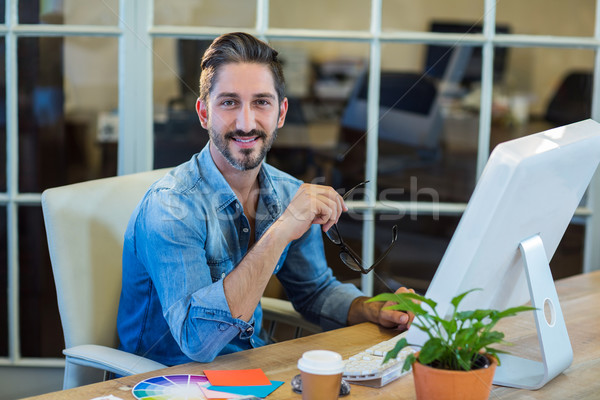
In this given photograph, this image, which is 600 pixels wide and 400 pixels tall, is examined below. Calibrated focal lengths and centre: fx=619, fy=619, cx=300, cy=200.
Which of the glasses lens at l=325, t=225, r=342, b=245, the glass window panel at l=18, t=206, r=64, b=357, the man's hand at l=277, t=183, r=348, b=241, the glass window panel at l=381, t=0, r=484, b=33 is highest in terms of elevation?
the glass window panel at l=381, t=0, r=484, b=33

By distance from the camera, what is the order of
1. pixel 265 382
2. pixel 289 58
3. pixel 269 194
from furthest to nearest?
pixel 289 58
pixel 269 194
pixel 265 382

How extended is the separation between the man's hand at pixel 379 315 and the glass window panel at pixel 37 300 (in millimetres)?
1065

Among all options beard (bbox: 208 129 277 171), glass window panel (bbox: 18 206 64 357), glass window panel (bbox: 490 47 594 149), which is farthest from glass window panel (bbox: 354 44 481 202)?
glass window panel (bbox: 490 47 594 149)

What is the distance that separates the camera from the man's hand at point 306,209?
1307 mm

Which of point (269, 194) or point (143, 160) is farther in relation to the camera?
point (143, 160)

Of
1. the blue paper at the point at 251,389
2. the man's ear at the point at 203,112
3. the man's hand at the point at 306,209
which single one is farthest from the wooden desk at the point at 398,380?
the man's ear at the point at 203,112

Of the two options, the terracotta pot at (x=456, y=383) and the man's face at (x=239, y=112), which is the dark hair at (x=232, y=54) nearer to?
the man's face at (x=239, y=112)

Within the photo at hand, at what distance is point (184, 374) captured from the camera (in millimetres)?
1056

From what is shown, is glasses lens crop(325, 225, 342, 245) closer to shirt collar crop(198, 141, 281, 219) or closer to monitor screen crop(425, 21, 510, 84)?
shirt collar crop(198, 141, 281, 219)

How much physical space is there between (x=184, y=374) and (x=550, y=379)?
0.62 metres

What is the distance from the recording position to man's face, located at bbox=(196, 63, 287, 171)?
1.45 m

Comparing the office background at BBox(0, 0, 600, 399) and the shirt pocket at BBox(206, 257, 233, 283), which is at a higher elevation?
the office background at BBox(0, 0, 600, 399)

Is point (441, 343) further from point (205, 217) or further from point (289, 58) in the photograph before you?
point (289, 58)

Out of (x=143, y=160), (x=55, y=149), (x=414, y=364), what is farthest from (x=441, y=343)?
(x=55, y=149)
